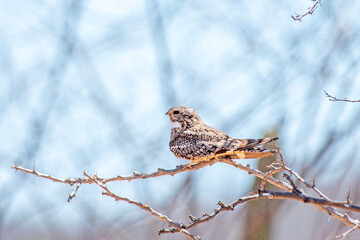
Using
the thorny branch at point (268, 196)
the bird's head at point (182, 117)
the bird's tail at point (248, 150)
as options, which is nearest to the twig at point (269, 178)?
the thorny branch at point (268, 196)

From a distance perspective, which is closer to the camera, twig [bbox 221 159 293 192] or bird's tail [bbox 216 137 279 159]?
twig [bbox 221 159 293 192]

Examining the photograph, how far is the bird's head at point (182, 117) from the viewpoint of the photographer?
18.8ft

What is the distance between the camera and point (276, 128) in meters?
5.48

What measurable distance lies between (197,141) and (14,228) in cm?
186

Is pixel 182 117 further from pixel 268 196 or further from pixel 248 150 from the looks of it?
pixel 268 196

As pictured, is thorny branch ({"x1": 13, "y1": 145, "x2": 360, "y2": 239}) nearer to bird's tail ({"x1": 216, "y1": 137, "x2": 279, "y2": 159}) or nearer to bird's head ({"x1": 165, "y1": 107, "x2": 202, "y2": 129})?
bird's tail ({"x1": 216, "y1": 137, "x2": 279, "y2": 159})

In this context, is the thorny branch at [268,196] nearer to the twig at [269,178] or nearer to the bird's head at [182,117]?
the twig at [269,178]

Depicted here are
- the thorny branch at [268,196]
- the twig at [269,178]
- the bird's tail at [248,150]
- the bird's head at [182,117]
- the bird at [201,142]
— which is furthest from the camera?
the bird's head at [182,117]

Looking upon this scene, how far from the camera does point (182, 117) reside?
5.77m

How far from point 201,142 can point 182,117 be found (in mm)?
909

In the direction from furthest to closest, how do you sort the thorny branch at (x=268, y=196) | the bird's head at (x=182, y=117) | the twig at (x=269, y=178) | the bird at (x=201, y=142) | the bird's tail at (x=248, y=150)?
the bird's head at (x=182, y=117) < the bird at (x=201, y=142) < the bird's tail at (x=248, y=150) < the twig at (x=269, y=178) < the thorny branch at (x=268, y=196)

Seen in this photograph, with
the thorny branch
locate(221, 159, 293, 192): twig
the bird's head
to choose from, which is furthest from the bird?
locate(221, 159, 293, 192): twig

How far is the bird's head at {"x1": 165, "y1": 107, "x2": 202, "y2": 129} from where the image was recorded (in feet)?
18.8

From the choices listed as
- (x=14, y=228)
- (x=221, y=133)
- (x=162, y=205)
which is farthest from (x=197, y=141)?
(x=14, y=228)
